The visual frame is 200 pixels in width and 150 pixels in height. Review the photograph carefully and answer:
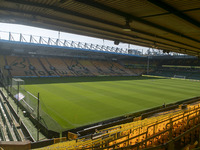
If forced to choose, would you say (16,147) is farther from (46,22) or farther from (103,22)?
(103,22)

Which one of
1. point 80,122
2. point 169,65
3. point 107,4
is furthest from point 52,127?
point 169,65

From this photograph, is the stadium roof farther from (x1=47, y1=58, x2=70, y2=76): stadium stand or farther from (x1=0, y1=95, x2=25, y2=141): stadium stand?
(x1=47, y1=58, x2=70, y2=76): stadium stand

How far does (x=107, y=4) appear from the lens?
487cm

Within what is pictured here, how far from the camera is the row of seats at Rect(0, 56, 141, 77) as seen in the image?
37.0m

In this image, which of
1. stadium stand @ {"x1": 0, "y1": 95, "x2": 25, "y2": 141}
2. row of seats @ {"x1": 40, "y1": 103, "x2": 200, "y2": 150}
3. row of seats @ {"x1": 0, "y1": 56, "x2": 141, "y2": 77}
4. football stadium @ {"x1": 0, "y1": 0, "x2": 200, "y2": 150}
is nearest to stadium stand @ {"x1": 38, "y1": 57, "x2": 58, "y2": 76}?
row of seats @ {"x1": 0, "y1": 56, "x2": 141, "y2": 77}

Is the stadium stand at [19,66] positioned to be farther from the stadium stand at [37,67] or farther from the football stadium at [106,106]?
the football stadium at [106,106]

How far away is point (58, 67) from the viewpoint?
4447 cm

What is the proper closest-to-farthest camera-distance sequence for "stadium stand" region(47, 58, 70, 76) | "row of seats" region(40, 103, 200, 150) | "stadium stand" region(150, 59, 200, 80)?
"row of seats" region(40, 103, 200, 150), "stadium stand" region(47, 58, 70, 76), "stadium stand" region(150, 59, 200, 80)

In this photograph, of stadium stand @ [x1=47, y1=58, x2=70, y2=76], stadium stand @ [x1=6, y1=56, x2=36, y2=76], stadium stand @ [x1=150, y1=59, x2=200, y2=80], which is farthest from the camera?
stadium stand @ [x1=150, y1=59, x2=200, y2=80]

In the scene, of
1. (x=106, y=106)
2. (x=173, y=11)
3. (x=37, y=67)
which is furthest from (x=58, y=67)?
(x=173, y=11)

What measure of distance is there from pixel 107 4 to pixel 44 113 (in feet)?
31.4

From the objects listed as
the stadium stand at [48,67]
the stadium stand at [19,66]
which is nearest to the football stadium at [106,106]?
the stadium stand at [19,66]

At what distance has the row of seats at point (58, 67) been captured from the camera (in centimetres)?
3697

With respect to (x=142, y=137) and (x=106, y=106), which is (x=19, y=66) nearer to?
(x=106, y=106)
